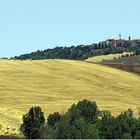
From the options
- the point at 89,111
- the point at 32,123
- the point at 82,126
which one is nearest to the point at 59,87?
the point at 89,111

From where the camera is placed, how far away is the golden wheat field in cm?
12338

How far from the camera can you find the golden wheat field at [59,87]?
123 metres

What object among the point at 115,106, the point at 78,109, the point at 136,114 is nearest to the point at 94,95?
the point at 115,106

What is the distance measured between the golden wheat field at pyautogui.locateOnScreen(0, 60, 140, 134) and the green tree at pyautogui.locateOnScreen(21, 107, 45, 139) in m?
4.84

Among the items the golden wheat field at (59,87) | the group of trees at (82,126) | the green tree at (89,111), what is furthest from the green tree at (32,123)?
the green tree at (89,111)

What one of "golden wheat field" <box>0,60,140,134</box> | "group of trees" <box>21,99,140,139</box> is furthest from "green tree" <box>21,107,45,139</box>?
"golden wheat field" <box>0,60,140,134</box>

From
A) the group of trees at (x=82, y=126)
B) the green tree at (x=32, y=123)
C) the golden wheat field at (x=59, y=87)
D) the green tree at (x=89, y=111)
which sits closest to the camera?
the group of trees at (x=82, y=126)

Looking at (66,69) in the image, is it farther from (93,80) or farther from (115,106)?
(115,106)

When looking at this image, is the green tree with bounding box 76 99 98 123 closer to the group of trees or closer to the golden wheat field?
the group of trees

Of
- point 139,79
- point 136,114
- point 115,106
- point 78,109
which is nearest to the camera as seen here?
point 78,109

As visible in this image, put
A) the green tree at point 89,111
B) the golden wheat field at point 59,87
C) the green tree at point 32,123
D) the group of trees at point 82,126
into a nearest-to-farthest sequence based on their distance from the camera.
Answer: the group of trees at point 82,126, the green tree at point 32,123, the green tree at point 89,111, the golden wheat field at point 59,87

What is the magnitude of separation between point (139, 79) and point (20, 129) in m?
71.0

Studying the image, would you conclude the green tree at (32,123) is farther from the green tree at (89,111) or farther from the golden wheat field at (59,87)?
the green tree at (89,111)

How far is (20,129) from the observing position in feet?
327
